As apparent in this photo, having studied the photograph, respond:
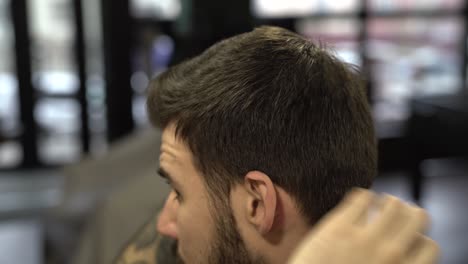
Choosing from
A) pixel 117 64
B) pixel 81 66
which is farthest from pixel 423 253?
pixel 81 66

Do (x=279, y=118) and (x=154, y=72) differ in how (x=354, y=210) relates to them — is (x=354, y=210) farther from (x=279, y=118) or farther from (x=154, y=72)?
(x=154, y=72)

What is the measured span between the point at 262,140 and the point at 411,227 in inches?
10.5

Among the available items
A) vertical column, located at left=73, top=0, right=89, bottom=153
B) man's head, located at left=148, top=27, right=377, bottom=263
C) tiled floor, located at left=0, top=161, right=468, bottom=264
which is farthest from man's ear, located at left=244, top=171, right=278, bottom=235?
vertical column, located at left=73, top=0, right=89, bottom=153

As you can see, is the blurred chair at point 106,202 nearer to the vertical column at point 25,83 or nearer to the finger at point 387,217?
the finger at point 387,217

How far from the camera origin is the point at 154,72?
4.80 meters

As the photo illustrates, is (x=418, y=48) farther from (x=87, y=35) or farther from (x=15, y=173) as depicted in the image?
(x=15, y=173)

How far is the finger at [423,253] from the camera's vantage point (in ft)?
2.26

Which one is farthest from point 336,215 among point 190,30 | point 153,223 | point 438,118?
point 190,30

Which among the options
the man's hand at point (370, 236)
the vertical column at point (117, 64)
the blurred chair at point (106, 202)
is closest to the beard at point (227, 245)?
the man's hand at point (370, 236)

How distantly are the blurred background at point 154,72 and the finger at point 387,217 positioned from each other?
325 cm

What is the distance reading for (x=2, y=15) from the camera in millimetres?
4543

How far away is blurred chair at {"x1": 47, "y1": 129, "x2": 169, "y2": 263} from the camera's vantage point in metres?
1.73

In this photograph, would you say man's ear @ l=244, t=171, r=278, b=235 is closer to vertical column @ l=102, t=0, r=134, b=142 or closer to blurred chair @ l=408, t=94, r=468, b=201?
blurred chair @ l=408, t=94, r=468, b=201

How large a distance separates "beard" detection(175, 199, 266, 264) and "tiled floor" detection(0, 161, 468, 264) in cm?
265
